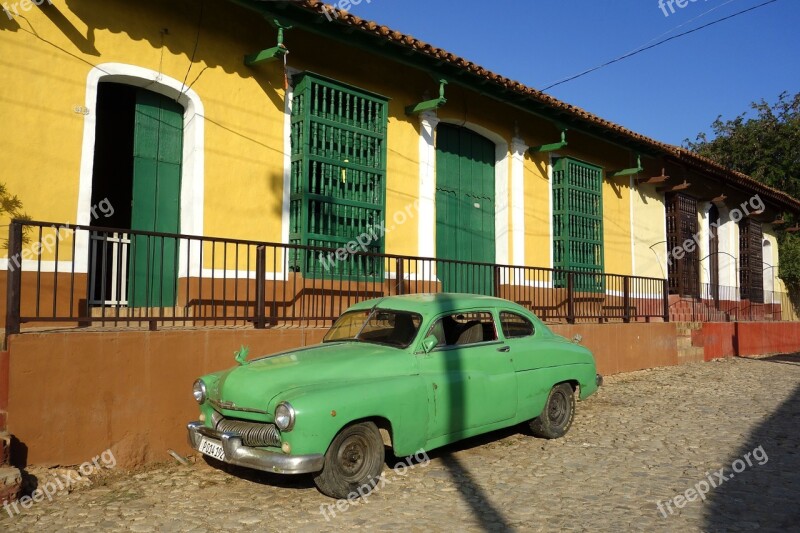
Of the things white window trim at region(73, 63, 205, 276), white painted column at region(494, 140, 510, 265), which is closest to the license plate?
white window trim at region(73, 63, 205, 276)

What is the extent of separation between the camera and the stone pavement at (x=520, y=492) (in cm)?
441

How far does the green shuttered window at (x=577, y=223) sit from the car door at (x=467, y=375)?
687 cm

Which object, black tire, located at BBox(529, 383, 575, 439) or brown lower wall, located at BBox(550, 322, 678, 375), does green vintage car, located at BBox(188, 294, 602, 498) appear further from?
brown lower wall, located at BBox(550, 322, 678, 375)

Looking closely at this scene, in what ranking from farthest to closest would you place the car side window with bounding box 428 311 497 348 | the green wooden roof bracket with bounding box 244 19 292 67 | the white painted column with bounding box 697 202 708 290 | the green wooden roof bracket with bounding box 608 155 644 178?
1. the white painted column with bounding box 697 202 708 290
2. the green wooden roof bracket with bounding box 608 155 644 178
3. the green wooden roof bracket with bounding box 244 19 292 67
4. the car side window with bounding box 428 311 497 348

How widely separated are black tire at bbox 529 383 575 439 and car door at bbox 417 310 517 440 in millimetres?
679

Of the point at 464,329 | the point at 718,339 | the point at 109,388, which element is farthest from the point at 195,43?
the point at 718,339

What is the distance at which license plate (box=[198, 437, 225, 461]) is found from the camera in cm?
484

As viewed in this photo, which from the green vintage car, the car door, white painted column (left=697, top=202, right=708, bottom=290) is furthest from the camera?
white painted column (left=697, top=202, right=708, bottom=290)

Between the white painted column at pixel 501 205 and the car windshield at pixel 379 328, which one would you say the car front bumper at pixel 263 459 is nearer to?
the car windshield at pixel 379 328

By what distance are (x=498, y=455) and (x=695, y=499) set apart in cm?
188

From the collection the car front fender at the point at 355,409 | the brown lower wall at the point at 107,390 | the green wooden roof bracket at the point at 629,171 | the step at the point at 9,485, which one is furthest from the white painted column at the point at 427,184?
the step at the point at 9,485

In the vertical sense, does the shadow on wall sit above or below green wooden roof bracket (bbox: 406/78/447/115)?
below

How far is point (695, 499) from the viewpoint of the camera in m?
4.86

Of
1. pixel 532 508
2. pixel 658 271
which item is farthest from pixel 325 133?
pixel 658 271
